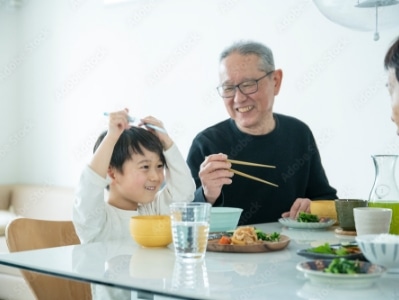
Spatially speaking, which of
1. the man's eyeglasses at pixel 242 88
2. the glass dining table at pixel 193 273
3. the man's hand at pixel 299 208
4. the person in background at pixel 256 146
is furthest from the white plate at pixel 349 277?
the man's eyeglasses at pixel 242 88

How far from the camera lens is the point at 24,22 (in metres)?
5.01

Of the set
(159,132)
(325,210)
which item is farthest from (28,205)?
(325,210)

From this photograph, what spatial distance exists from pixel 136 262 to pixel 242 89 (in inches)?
51.3

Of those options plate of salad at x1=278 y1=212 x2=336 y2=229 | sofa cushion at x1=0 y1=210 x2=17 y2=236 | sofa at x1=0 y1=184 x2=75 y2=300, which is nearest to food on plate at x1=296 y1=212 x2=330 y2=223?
plate of salad at x1=278 y1=212 x2=336 y2=229

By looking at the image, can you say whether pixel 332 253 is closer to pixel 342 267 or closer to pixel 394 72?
pixel 342 267

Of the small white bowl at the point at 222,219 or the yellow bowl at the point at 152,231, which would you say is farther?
the small white bowl at the point at 222,219

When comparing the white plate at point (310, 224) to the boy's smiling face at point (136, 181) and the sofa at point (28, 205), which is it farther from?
the sofa at point (28, 205)

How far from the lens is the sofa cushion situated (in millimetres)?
4289

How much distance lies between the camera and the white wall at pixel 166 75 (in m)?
3.10

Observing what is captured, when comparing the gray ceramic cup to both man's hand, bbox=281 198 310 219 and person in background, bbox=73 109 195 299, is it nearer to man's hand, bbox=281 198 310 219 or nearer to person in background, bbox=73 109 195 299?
man's hand, bbox=281 198 310 219

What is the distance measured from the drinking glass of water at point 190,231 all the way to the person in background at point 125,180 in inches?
14.6

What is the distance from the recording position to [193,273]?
115 centimetres

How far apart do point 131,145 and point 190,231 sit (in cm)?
66

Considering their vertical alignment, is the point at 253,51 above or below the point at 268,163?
above
